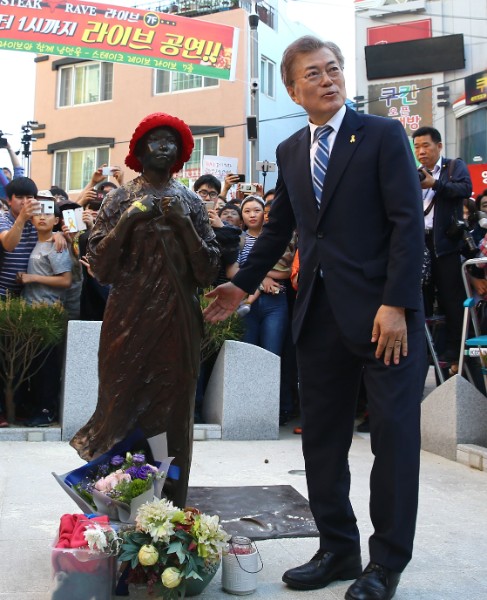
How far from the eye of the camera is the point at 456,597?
113 inches

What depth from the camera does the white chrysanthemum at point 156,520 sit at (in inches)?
104

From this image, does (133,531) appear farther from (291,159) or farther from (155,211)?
(291,159)

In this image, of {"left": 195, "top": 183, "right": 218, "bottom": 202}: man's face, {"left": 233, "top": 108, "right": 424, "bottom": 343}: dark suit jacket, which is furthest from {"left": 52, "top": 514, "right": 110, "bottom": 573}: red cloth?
{"left": 195, "top": 183, "right": 218, "bottom": 202}: man's face

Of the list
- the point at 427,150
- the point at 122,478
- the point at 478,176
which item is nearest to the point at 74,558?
the point at 122,478

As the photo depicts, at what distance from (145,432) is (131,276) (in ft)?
2.34

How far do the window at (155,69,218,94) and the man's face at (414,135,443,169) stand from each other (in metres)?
16.2

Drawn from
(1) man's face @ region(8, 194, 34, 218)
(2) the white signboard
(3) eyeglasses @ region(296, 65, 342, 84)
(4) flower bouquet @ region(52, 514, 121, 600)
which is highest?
(2) the white signboard

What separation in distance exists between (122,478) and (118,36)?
1067 cm

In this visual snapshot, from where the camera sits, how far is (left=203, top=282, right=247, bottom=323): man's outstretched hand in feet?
10.9

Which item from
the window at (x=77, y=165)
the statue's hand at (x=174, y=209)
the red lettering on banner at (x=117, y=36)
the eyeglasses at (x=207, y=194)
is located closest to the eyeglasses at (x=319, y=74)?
the statue's hand at (x=174, y=209)

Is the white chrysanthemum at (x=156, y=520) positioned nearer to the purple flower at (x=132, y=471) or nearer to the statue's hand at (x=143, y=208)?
the purple flower at (x=132, y=471)

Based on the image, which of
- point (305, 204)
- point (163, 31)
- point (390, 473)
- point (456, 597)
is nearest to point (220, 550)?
point (390, 473)

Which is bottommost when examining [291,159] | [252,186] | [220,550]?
[220,550]

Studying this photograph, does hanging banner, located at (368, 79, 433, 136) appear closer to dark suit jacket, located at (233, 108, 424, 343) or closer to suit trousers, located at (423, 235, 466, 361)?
suit trousers, located at (423, 235, 466, 361)
